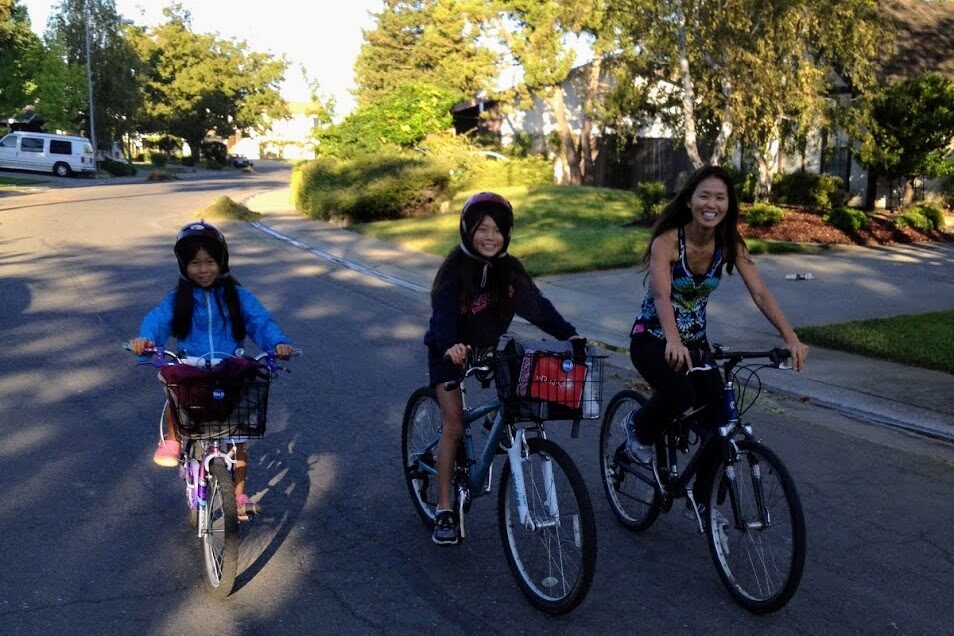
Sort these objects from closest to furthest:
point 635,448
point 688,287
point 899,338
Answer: point 688,287 < point 635,448 < point 899,338

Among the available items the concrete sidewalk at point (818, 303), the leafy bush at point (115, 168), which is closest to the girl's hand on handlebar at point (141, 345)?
the concrete sidewalk at point (818, 303)

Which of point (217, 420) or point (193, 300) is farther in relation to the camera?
point (193, 300)

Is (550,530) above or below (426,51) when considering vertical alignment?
below

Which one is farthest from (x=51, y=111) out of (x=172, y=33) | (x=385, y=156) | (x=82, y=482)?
(x=82, y=482)

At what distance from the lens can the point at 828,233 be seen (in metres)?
19.4

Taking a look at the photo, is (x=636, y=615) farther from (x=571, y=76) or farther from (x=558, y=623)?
(x=571, y=76)

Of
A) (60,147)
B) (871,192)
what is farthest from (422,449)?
(60,147)

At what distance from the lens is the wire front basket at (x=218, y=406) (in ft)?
14.3

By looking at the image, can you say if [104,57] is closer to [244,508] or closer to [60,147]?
[60,147]

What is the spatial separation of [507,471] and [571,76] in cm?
3549

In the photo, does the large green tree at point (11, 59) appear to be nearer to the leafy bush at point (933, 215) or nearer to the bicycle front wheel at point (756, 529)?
the leafy bush at point (933, 215)

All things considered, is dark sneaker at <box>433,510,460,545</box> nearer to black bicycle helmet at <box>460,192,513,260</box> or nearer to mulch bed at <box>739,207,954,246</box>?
black bicycle helmet at <box>460,192,513,260</box>

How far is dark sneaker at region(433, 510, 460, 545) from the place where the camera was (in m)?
4.91

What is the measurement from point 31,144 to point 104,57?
1535 centimetres
